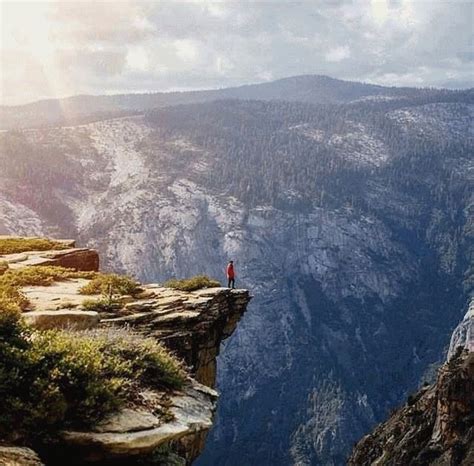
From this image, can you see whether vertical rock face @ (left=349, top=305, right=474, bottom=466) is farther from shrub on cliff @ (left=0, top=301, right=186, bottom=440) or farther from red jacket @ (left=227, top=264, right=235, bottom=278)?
shrub on cliff @ (left=0, top=301, right=186, bottom=440)

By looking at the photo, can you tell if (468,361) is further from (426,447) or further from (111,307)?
(111,307)

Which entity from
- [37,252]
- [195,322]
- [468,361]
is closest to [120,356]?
[195,322]

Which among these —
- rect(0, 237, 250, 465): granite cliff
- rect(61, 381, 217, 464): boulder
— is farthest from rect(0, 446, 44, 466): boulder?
rect(61, 381, 217, 464): boulder

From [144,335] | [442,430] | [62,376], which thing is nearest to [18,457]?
[62,376]

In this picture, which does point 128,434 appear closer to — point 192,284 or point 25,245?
point 192,284

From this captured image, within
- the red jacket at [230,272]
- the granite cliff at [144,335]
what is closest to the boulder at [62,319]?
the granite cliff at [144,335]

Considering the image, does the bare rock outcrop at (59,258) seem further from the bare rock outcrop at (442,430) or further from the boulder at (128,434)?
the bare rock outcrop at (442,430)
